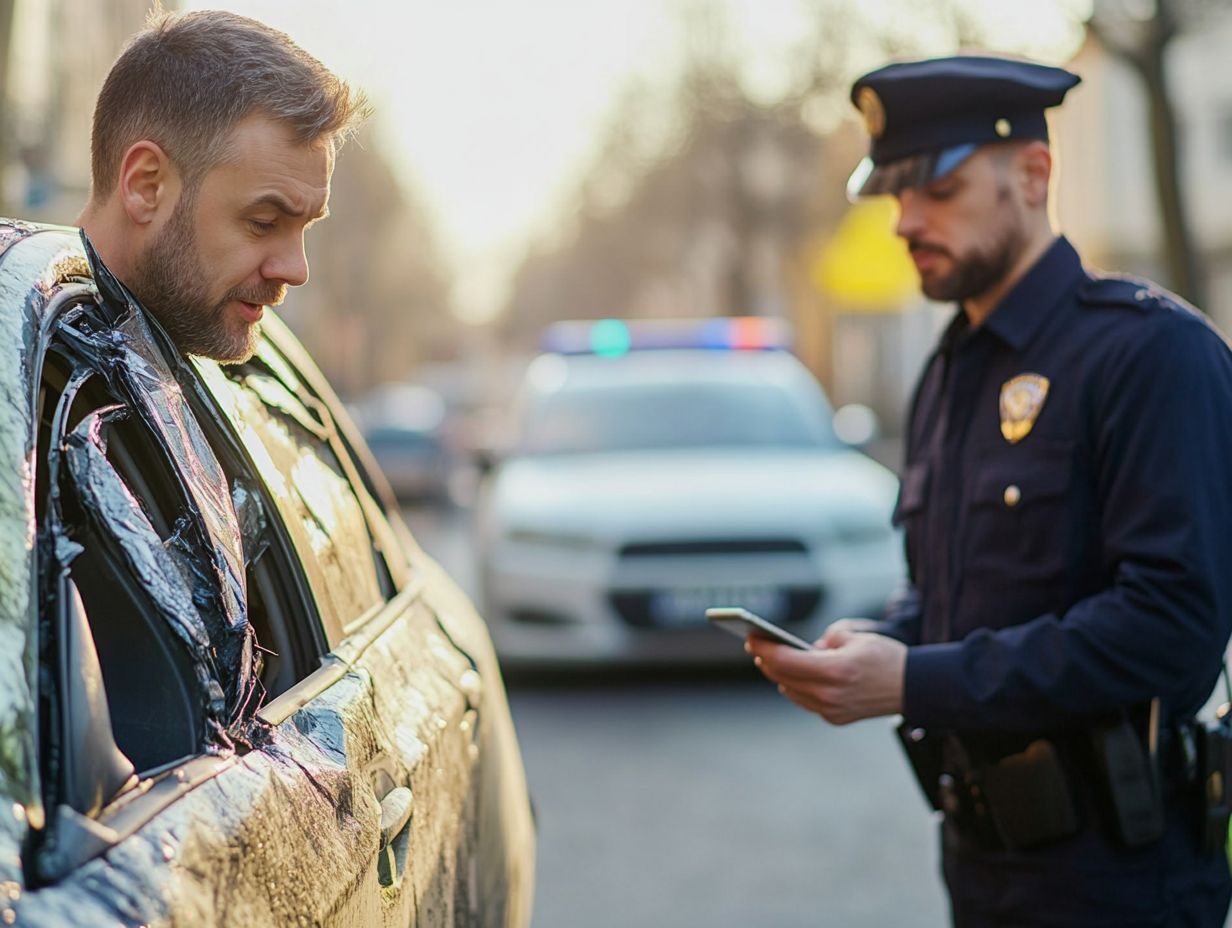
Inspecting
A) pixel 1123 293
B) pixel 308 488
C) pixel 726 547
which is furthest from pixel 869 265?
pixel 308 488

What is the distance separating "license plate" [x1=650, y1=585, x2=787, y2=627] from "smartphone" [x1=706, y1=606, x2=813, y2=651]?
16.5 feet

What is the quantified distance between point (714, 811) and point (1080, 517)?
376cm

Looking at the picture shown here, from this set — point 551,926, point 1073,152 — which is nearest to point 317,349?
point 1073,152

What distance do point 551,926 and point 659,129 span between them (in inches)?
1524

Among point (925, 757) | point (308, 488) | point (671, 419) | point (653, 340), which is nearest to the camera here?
point (308, 488)

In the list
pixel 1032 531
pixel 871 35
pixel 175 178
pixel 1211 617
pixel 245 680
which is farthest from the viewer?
pixel 871 35

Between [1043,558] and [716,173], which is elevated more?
[1043,558]

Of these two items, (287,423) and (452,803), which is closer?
(452,803)

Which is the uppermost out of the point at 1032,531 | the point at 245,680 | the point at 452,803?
the point at 245,680

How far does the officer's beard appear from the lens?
8.95 ft

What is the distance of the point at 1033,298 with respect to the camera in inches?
105

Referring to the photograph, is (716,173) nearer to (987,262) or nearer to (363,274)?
(363,274)

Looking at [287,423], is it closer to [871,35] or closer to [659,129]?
[871,35]

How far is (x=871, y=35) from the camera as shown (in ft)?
58.9
